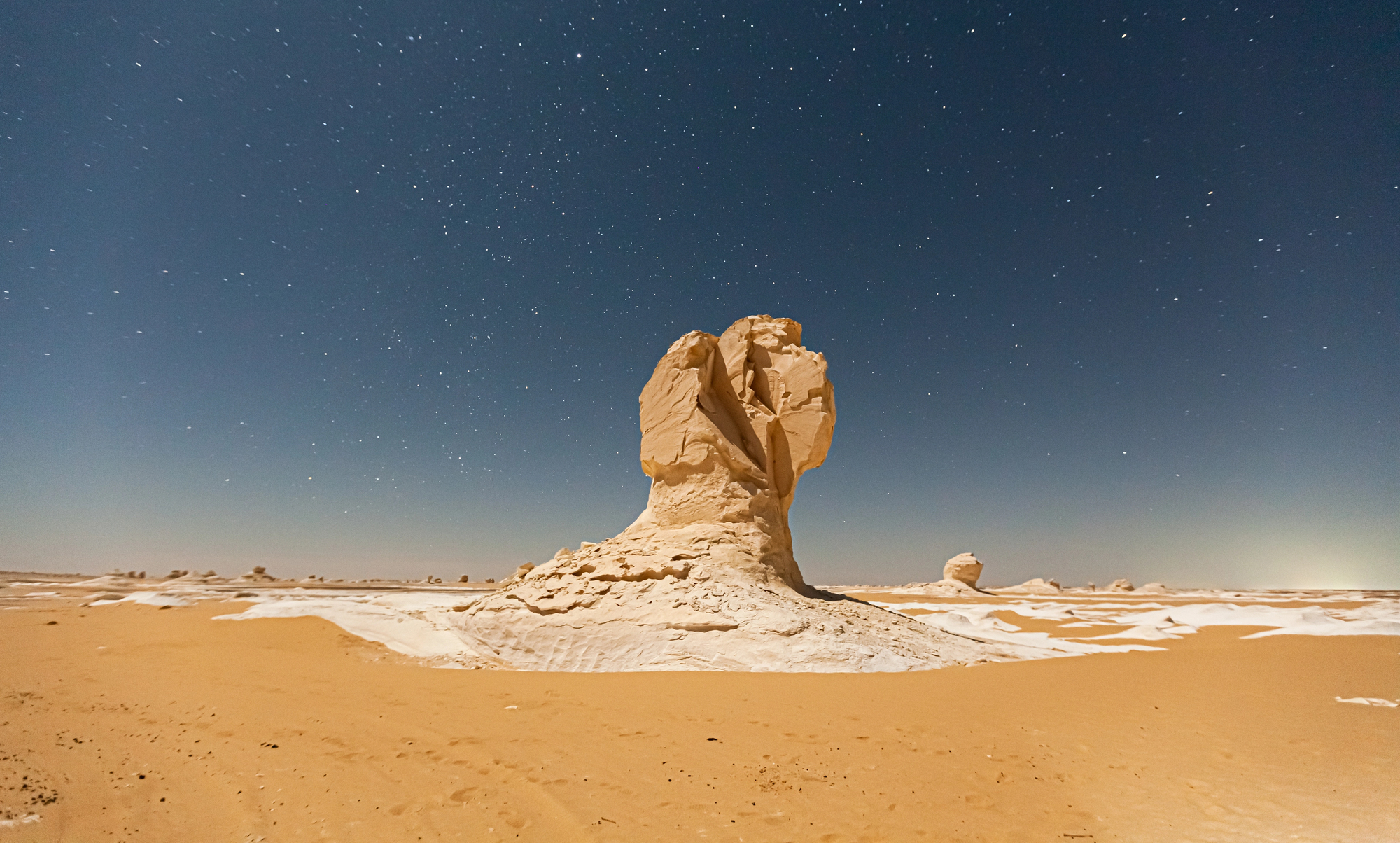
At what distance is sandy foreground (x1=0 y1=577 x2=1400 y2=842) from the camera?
324cm

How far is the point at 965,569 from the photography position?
46.5 meters

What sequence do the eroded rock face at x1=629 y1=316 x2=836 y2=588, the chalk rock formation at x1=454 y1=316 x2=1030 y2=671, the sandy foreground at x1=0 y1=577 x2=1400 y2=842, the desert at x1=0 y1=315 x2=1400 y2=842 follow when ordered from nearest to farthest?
the sandy foreground at x1=0 y1=577 x2=1400 y2=842 → the desert at x1=0 y1=315 x2=1400 y2=842 → the chalk rock formation at x1=454 y1=316 x2=1030 y2=671 → the eroded rock face at x1=629 y1=316 x2=836 y2=588

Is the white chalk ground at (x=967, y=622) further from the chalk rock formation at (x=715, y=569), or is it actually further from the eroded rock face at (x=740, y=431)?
the eroded rock face at (x=740, y=431)

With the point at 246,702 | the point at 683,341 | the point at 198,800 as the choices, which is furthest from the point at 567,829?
the point at 683,341

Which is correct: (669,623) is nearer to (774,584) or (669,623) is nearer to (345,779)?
(774,584)

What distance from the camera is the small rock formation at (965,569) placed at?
4641 centimetres

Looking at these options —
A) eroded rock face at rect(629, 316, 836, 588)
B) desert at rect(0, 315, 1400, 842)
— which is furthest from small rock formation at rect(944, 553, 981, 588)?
eroded rock face at rect(629, 316, 836, 588)

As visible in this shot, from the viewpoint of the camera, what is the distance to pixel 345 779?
3.69 meters

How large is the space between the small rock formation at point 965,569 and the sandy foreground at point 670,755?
41.1 metres

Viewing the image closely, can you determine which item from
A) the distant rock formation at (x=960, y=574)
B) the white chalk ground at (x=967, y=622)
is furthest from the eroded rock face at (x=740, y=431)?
the distant rock formation at (x=960, y=574)

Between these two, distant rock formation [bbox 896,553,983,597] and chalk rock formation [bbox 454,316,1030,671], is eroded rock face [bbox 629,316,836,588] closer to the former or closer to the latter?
chalk rock formation [bbox 454,316,1030,671]

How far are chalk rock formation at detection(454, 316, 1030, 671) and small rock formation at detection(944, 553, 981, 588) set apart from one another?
38.3m

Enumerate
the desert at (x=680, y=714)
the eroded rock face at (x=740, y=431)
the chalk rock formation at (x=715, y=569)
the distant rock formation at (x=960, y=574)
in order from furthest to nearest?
the distant rock formation at (x=960, y=574), the eroded rock face at (x=740, y=431), the chalk rock formation at (x=715, y=569), the desert at (x=680, y=714)

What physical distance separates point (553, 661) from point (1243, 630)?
21.7 meters
